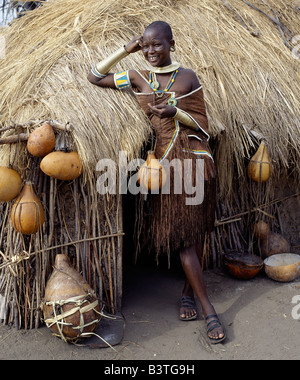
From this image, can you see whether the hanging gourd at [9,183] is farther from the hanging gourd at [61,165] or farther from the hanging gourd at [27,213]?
the hanging gourd at [61,165]

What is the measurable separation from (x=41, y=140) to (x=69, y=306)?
113 cm

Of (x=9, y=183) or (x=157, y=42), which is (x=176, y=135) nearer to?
(x=157, y=42)

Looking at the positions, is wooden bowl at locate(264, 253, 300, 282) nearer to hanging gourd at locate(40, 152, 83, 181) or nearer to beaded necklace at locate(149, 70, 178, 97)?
beaded necklace at locate(149, 70, 178, 97)

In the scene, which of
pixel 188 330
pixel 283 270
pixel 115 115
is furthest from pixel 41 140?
pixel 283 270

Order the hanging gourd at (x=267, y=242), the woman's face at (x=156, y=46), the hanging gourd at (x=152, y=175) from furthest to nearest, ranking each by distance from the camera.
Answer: the hanging gourd at (x=267, y=242) → the hanging gourd at (x=152, y=175) → the woman's face at (x=156, y=46)

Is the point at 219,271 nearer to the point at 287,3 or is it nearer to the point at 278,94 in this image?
the point at 278,94

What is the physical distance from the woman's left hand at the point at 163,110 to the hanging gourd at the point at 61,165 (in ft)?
2.06

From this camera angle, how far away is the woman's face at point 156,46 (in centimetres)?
285

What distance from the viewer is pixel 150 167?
2.97 meters

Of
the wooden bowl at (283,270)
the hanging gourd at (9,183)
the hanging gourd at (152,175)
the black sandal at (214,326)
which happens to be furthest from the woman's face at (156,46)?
the wooden bowl at (283,270)

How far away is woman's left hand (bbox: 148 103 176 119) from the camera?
283 centimetres

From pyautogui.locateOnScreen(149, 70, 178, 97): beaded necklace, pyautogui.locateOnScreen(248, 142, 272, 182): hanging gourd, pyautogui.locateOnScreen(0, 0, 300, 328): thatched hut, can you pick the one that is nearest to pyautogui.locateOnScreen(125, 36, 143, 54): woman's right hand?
pyautogui.locateOnScreen(149, 70, 178, 97): beaded necklace

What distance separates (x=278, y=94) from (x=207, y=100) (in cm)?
101

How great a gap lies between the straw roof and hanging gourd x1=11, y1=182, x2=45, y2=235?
319mm
